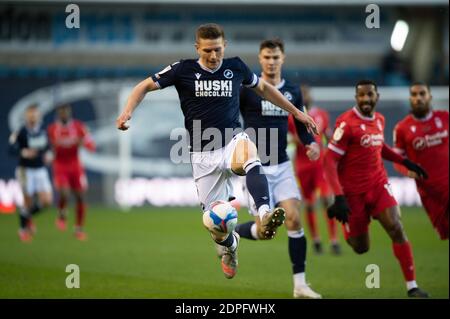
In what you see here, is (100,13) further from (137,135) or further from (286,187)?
(286,187)

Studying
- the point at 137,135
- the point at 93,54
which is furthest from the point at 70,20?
the point at 93,54

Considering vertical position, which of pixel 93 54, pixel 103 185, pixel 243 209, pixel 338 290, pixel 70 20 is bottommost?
pixel 338 290

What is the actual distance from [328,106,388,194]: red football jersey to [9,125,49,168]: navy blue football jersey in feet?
26.3

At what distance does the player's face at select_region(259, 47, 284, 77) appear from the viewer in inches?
351

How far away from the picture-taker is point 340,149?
881 cm

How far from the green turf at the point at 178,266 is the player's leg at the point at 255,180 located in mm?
1912

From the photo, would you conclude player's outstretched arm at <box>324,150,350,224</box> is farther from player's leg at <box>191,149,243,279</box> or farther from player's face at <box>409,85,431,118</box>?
player's face at <box>409,85,431,118</box>

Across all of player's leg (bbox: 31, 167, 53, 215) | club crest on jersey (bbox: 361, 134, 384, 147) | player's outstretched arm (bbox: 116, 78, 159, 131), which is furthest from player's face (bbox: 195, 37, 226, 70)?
player's leg (bbox: 31, 167, 53, 215)

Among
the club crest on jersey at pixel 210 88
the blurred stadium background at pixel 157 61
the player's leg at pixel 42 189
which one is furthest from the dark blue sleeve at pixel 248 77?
the blurred stadium background at pixel 157 61

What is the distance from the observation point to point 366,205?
894cm

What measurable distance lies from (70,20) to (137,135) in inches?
544

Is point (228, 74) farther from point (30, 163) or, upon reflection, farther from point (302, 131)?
point (30, 163)

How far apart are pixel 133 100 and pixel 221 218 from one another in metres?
1.35

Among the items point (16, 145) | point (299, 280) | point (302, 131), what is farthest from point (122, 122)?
point (16, 145)
